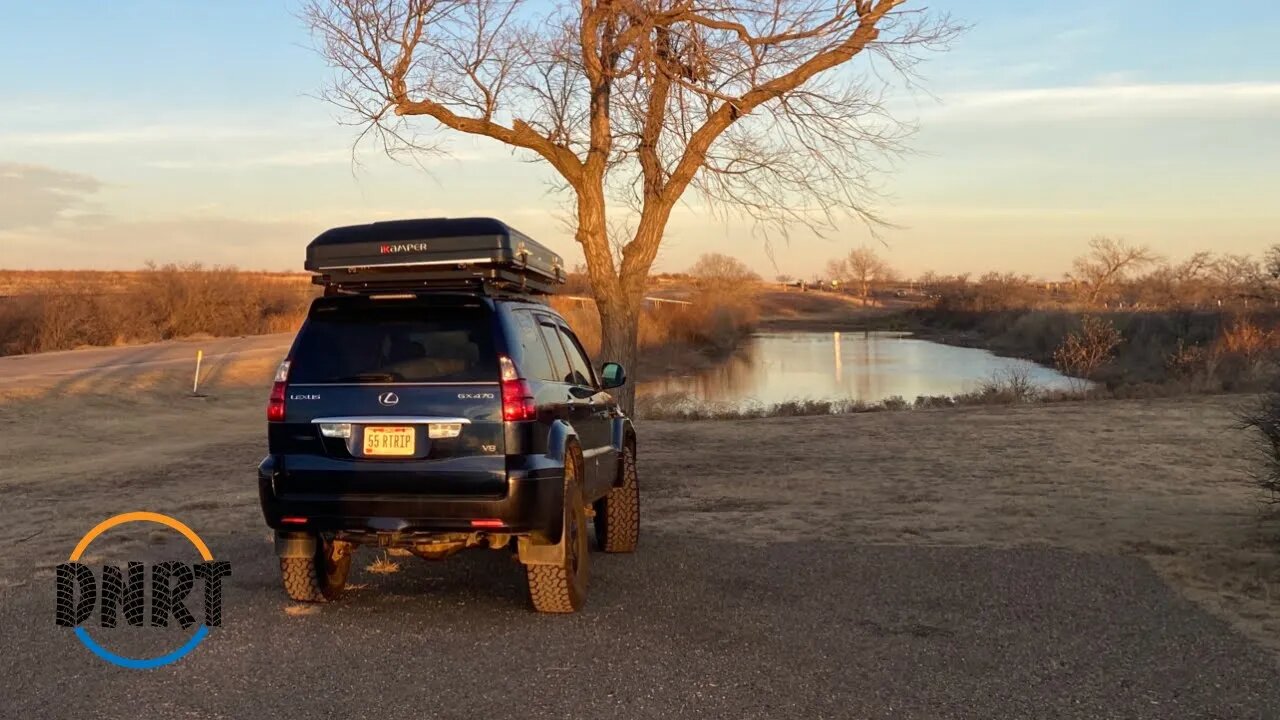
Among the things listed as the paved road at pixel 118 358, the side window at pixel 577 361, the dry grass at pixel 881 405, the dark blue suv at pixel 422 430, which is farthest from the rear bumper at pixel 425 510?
the paved road at pixel 118 358

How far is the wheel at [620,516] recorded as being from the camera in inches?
320

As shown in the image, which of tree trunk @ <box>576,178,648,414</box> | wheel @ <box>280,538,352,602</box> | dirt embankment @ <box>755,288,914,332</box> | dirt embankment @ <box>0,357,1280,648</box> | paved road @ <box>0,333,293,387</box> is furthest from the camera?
dirt embankment @ <box>755,288,914,332</box>

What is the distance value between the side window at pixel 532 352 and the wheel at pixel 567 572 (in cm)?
53

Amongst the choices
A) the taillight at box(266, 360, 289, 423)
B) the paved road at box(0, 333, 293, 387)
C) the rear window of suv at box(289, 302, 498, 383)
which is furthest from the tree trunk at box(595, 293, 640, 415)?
the paved road at box(0, 333, 293, 387)

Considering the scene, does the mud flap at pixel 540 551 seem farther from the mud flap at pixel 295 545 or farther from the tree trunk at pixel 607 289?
the tree trunk at pixel 607 289

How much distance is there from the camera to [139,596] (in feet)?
21.6

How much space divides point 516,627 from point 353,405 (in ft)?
5.06

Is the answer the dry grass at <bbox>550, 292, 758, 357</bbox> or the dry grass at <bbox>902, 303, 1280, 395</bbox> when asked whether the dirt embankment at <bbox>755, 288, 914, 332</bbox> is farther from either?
the dry grass at <bbox>902, 303, 1280, 395</bbox>

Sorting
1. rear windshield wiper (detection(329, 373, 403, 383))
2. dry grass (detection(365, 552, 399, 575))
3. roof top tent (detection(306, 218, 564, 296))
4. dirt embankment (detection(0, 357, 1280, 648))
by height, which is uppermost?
roof top tent (detection(306, 218, 564, 296))

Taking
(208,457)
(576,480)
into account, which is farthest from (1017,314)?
(576,480)

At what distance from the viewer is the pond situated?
32.5 m

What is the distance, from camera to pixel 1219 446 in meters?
Result: 14.0

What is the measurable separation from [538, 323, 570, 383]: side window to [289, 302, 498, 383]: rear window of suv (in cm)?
84

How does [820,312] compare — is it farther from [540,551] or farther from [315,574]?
[540,551]
